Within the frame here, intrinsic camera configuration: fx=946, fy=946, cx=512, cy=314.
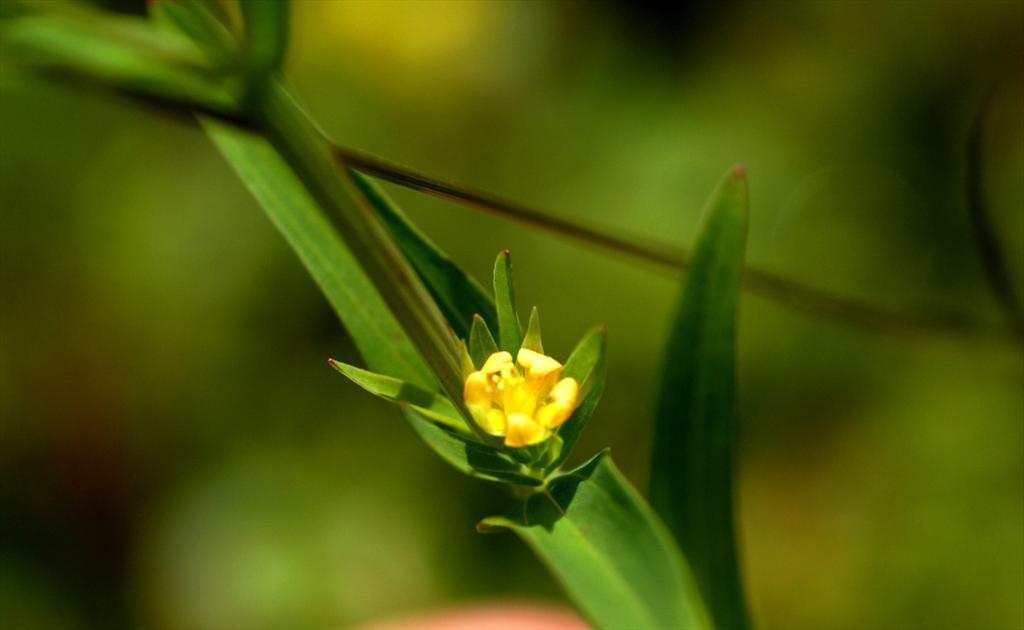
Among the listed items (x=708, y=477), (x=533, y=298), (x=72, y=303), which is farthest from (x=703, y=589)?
(x=72, y=303)

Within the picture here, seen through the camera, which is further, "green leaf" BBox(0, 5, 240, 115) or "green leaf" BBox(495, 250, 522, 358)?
"green leaf" BBox(0, 5, 240, 115)

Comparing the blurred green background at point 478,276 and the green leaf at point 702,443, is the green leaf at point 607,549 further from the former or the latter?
the blurred green background at point 478,276

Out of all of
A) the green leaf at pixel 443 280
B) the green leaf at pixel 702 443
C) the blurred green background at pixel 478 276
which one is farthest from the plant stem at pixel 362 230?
the blurred green background at pixel 478 276

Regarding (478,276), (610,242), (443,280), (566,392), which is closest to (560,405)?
(566,392)

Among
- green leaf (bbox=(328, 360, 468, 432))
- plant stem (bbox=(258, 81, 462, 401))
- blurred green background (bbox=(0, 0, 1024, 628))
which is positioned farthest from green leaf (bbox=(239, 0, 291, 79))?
blurred green background (bbox=(0, 0, 1024, 628))

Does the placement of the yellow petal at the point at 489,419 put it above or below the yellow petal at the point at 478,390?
below

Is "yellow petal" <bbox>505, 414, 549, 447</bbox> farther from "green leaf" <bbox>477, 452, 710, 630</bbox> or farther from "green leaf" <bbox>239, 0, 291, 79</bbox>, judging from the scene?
"green leaf" <bbox>239, 0, 291, 79</bbox>

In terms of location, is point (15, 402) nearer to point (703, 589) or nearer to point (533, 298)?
point (533, 298)
